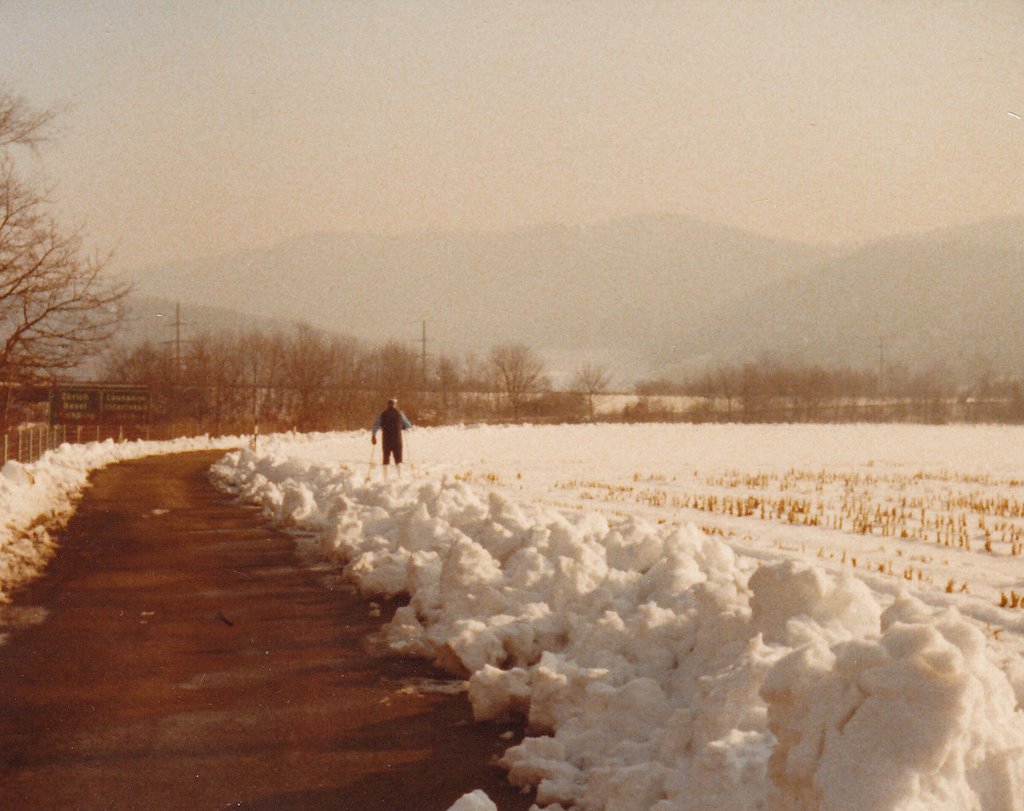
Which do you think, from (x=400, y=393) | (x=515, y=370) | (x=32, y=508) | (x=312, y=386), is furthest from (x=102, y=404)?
(x=515, y=370)

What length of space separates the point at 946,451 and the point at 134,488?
3796 cm

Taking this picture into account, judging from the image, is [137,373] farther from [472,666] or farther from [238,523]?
[472,666]

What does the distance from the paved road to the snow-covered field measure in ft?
1.54

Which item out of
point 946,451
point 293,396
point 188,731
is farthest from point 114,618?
point 293,396

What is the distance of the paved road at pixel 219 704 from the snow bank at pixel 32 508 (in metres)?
0.60

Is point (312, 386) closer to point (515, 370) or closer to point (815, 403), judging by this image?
point (515, 370)

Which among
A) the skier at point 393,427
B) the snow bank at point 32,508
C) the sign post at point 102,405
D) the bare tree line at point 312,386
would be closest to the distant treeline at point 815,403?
the bare tree line at point 312,386

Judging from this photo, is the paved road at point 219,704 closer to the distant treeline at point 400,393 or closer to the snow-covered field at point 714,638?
the snow-covered field at point 714,638

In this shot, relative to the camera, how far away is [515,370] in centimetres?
10794

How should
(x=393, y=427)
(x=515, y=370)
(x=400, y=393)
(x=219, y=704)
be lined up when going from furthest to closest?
(x=515, y=370) → (x=400, y=393) → (x=393, y=427) → (x=219, y=704)

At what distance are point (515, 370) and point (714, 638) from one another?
101621 mm

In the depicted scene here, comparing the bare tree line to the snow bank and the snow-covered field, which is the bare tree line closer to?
the snow bank

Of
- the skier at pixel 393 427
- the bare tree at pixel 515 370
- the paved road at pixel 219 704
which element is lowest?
the paved road at pixel 219 704

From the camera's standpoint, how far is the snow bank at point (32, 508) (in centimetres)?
1243
